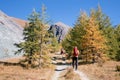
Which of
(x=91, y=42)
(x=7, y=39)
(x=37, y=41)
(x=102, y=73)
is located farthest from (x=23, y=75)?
(x=7, y=39)

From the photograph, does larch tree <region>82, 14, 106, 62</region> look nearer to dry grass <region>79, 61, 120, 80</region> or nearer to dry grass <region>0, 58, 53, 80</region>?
dry grass <region>79, 61, 120, 80</region>

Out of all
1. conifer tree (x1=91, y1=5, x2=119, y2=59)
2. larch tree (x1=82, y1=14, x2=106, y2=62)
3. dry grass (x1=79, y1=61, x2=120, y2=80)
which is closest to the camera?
dry grass (x1=79, y1=61, x2=120, y2=80)

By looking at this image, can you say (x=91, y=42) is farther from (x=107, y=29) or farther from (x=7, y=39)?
(x=7, y=39)

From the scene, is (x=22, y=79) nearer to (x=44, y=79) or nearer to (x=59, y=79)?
(x=44, y=79)

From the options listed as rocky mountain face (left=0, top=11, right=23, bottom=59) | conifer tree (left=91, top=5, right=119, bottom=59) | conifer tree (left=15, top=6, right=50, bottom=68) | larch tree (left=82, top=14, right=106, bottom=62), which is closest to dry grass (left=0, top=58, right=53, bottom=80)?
conifer tree (left=15, top=6, right=50, bottom=68)

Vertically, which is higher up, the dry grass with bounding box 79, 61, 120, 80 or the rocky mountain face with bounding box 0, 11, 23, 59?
the rocky mountain face with bounding box 0, 11, 23, 59

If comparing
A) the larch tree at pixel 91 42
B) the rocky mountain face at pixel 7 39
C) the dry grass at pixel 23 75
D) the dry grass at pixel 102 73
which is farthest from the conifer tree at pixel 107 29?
the dry grass at pixel 23 75

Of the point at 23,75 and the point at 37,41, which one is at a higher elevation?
the point at 37,41

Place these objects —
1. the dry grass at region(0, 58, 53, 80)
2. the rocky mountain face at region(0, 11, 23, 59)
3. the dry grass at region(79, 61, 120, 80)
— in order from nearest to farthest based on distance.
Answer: the dry grass at region(0, 58, 53, 80) < the dry grass at region(79, 61, 120, 80) < the rocky mountain face at region(0, 11, 23, 59)

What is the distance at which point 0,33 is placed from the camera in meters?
49.6

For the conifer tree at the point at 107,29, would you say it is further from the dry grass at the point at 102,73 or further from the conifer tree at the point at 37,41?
the dry grass at the point at 102,73

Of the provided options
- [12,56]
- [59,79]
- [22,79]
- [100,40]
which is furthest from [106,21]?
[22,79]

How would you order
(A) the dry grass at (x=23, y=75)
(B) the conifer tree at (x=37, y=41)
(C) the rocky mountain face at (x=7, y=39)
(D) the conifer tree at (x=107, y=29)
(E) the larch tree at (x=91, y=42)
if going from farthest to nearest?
(D) the conifer tree at (x=107, y=29)
(C) the rocky mountain face at (x=7, y=39)
(E) the larch tree at (x=91, y=42)
(B) the conifer tree at (x=37, y=41)
(A) the dry grass at (x=23, y=75)

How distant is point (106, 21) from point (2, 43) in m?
19.7
